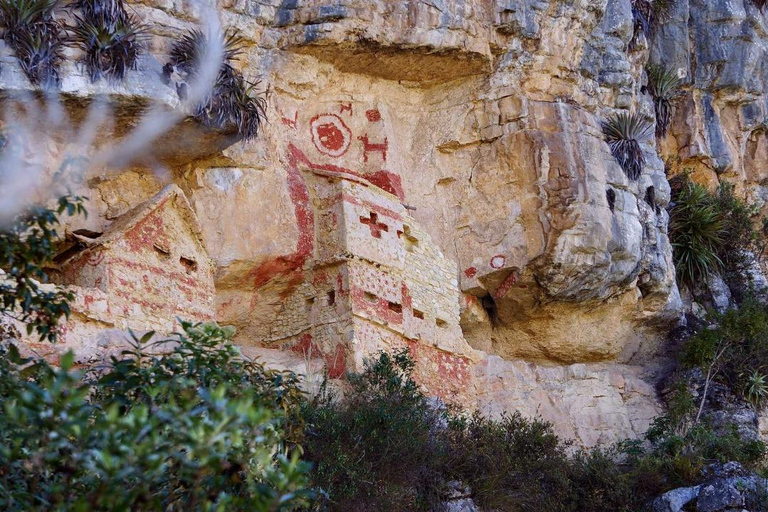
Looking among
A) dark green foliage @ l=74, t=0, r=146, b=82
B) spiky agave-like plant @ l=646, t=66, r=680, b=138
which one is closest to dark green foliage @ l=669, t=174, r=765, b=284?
spiky agave-like plant @ l=646, t=66, r=680, b=138

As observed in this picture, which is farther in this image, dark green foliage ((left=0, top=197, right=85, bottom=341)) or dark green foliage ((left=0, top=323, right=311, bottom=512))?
dark green foliage ((left=0, top=197, right=85, bottom=341))

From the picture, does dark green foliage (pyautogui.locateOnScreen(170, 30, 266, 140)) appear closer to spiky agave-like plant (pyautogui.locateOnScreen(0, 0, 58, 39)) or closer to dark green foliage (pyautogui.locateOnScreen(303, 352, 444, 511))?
spiky agave-like plant (pyautogui.locateOnScreen(0, 0, 58, 39))

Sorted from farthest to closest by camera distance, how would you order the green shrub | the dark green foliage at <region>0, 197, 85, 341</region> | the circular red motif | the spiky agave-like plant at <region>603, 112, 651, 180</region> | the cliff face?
1. the spiky agave-like plant at <region>603, 112, 651, 180</region>
2. the circular red motif
3. the cliff face
4. the green shrub
5. the dark green foliage at <region>0, 197, 85, 341</region>

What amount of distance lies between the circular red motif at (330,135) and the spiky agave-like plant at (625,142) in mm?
4866

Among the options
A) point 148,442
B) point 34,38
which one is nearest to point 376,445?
point 34,38

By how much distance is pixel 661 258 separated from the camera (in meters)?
21.8

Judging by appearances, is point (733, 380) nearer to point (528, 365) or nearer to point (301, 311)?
point (528, 365)

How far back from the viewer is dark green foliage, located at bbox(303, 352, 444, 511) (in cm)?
1469


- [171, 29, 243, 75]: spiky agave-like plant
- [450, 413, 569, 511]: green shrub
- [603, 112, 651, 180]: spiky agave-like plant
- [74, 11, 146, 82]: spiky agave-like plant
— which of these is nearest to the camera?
[74, 11, 146, 82]: spiky agave-like plant

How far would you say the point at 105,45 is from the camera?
1622 centimetres

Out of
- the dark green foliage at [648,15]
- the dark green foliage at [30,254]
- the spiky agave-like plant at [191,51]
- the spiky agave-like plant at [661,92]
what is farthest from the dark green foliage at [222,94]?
the spiky agave-like plant at [661,92]

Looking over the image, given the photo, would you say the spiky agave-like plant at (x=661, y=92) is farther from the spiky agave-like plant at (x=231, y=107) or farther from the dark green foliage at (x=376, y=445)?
the dark green foliage at (x=376, y=445)

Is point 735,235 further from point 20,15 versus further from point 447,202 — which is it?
point 20,15

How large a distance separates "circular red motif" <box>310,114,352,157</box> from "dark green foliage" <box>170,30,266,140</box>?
1.76 m
